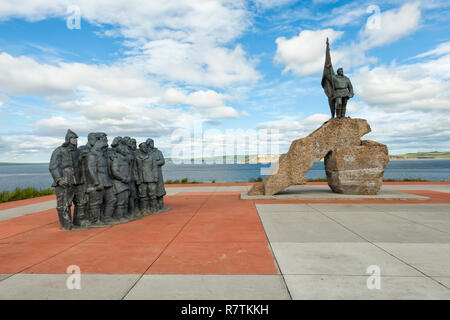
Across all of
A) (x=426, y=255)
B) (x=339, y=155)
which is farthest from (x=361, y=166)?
(x=426, y=255)

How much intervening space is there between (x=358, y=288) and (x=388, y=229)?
3.58 m

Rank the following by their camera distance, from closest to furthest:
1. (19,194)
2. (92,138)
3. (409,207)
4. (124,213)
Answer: (92,138), (124,213), (409,207), (19,194)

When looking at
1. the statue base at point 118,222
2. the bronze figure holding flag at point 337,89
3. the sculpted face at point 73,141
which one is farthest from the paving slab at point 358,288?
the bronze figure holding flag at point 337,89

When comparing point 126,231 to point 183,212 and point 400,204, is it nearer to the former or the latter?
point 183,212

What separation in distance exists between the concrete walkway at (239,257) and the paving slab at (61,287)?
0.5 inches

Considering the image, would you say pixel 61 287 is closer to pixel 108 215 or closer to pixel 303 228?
pixel 108 215

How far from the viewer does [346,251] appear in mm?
4836

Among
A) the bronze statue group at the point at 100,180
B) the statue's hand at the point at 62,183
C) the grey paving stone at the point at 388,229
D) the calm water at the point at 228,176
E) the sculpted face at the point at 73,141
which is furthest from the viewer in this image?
the calm water at the point at 228,176

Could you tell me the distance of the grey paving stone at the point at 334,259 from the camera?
13.1 feet

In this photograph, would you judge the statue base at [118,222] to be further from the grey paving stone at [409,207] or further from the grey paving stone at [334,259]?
the grey paving stone at [409,207]

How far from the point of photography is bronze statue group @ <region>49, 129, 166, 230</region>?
6867 millimetres

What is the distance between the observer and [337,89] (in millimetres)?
11500
